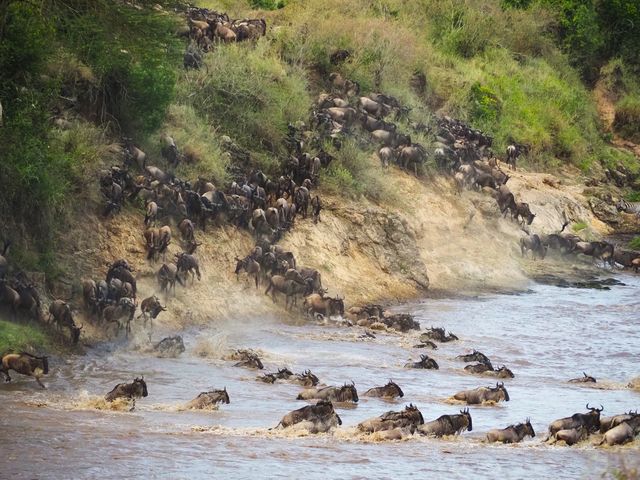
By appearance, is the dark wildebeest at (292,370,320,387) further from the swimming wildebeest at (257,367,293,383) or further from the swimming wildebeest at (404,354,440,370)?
the swimming wildebeest at (404,354,440,370)

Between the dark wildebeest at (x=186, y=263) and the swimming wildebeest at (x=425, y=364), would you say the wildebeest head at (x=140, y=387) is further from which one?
the dark wildebeest at (x=186, y=263)

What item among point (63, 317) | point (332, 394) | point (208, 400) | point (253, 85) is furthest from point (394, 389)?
point (253, 85)

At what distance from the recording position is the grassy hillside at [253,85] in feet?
59.4

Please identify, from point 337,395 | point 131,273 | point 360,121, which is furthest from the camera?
point 360,121

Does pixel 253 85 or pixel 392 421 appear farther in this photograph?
pixel 253 85

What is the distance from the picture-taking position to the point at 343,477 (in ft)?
35.6

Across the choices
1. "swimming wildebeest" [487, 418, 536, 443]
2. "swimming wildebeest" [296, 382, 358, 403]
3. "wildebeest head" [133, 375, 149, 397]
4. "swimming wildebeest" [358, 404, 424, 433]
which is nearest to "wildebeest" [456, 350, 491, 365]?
"swimming wildebeest" [296, 382, 358, 403]

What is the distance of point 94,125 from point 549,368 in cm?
909

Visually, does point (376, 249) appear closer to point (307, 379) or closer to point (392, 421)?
point (307, 379)

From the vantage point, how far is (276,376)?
52.6ft

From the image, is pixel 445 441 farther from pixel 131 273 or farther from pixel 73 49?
pixel 73 49

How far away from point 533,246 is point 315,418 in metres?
17.6

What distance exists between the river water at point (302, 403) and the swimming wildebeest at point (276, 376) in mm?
139

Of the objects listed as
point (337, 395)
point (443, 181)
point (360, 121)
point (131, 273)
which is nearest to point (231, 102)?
point (360, 121)
